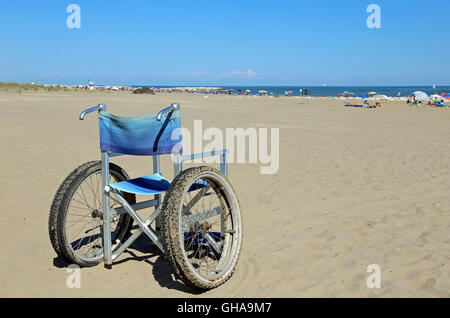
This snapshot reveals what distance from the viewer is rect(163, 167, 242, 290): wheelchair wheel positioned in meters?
3.23

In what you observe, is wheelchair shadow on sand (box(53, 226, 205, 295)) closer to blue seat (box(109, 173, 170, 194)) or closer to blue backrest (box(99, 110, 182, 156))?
blue seat (box(109, 173, 170, 194))

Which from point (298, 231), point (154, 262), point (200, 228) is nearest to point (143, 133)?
point (200, 228)

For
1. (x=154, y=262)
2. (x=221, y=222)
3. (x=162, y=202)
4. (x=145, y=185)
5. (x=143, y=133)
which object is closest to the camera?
(x=162, y=202)

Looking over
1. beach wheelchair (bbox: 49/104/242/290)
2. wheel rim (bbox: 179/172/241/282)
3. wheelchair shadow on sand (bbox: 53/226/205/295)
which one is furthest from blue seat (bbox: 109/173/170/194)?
wheelchair shadow on sand (bbox: 53/226/205/295)

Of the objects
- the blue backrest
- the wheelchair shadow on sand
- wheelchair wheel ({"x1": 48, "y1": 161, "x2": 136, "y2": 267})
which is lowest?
the wheelchair shadow on sand

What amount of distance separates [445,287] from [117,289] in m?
2.74

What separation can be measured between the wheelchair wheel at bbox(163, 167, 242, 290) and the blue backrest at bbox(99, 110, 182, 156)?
323 mm

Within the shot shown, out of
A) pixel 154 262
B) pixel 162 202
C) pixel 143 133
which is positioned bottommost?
pixel 154 262

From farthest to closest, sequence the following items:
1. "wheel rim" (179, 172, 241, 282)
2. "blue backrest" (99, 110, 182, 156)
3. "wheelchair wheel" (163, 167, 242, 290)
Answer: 1. "wheel rim" (179, 172, 241, 282)
2. "blue backrest" (99, 110, 182, 156)
3. "wheelchair wheel" (163, 167, 242, 290)

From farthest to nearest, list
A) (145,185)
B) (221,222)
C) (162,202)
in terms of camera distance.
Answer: (221,222), (145,185), (162,202)

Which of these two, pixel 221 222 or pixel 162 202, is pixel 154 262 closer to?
pixel 221 222

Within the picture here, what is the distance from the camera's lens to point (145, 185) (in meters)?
3.84

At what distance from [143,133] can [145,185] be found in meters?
0.52

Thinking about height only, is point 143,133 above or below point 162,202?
above
